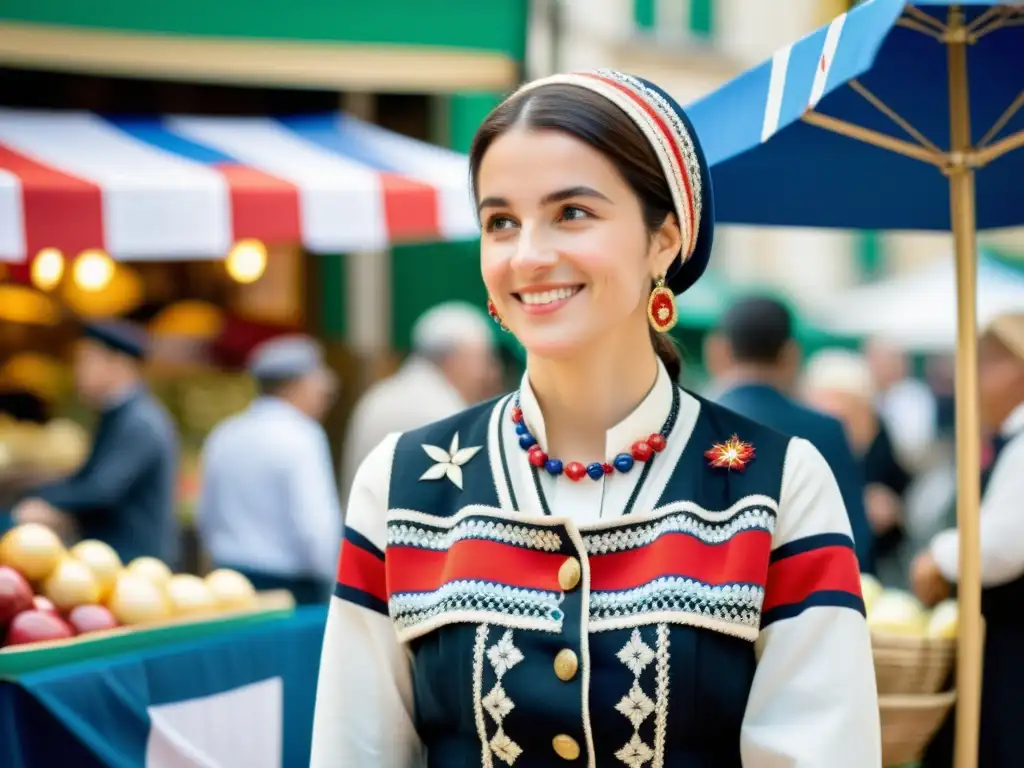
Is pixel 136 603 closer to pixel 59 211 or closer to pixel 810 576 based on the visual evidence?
pixel 59 211

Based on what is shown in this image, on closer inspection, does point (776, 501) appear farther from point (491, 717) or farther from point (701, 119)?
point (701, 119)

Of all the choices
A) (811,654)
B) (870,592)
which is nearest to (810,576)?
(811,654)

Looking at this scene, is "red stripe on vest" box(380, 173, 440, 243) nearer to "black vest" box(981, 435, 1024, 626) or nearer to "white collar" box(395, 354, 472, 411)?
"white collar" box(395, 354, 472, 411)

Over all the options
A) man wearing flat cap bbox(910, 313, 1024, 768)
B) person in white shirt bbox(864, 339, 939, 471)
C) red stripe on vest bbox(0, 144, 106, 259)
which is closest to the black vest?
man wearing flat cap bbox(910, 313, 1024, 768)

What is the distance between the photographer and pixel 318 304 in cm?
887

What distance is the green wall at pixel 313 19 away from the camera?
657cm

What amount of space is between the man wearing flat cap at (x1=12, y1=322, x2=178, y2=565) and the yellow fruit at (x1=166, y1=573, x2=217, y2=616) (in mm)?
1999

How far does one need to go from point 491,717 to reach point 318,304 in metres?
7.05

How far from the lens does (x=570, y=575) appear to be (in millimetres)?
1983

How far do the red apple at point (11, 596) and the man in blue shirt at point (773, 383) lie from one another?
7.02 ft

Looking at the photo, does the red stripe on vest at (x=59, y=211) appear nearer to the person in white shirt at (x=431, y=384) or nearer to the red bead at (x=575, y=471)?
the person in white shirt at (x=431, y=384)

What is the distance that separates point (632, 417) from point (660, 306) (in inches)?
6.9

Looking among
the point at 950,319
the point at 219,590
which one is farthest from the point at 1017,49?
the point at 950,319

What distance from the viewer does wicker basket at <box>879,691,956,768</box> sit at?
3.14 metres
